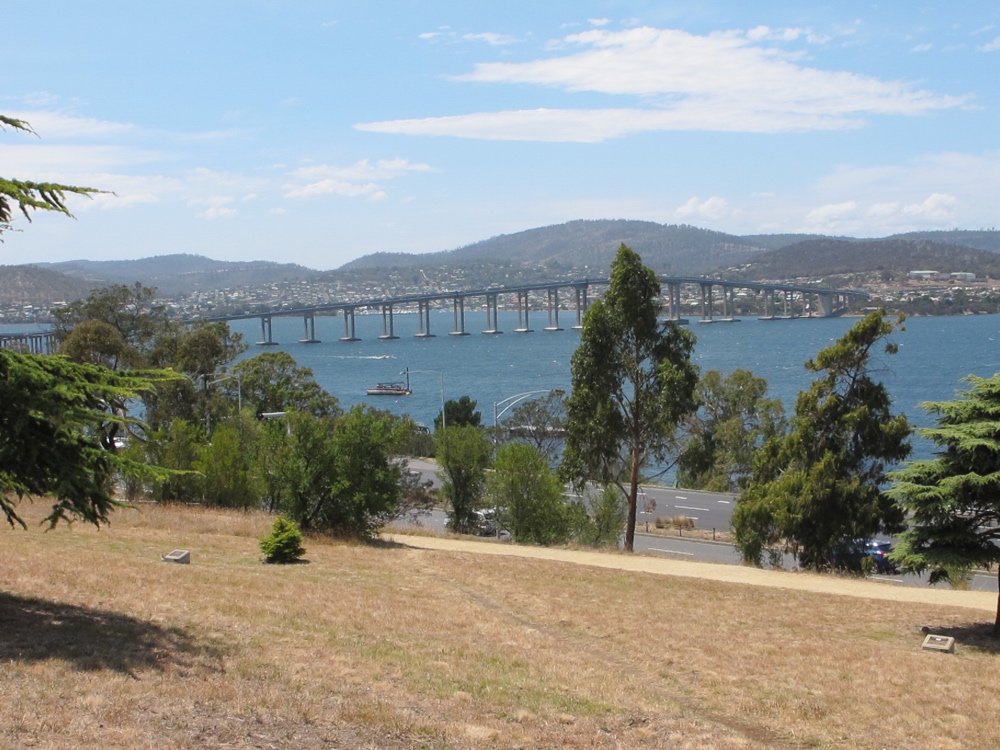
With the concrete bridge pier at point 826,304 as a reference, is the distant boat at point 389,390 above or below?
below

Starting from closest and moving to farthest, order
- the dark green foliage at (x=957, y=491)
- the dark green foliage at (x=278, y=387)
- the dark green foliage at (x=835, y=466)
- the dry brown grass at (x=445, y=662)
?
the dry brown grass at (x=445, y=662) → the dark green foliage at (x=957, y=491) → the dark green foliage at (x=835, y=466) → the dark green foliage at (x=278, y=387)

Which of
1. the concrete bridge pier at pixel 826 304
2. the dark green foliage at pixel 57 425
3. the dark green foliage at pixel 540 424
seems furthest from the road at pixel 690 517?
the concrete bridge pier at pixel 826 304

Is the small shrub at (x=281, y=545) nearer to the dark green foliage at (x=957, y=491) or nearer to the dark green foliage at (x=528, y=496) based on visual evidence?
the dark green foliage at (x=957, y=491)

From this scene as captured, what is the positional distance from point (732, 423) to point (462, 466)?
89.7ft

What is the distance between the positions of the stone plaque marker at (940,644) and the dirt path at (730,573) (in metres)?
3.39

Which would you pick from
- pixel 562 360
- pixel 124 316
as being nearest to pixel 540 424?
pixel 124 316

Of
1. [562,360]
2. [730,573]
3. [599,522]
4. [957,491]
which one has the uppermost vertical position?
[957,491]

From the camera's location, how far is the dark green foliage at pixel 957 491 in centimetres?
1395

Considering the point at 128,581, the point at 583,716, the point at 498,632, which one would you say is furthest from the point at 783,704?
the point at 128,581

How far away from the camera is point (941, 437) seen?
14164 mm

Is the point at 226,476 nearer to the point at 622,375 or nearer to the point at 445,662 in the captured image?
the point at 622,375

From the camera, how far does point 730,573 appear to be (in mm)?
20688

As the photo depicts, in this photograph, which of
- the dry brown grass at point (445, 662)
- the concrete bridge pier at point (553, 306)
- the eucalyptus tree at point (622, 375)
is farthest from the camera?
the concrete bridge pier at point (553, 306)

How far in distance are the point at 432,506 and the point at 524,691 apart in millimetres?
31575
